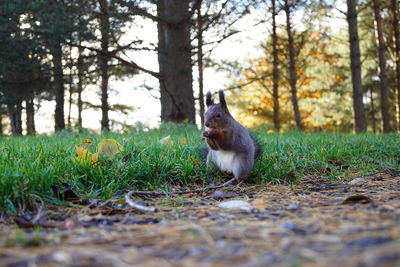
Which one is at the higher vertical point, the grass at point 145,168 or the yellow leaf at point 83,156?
the yellow leaf at point 83,156

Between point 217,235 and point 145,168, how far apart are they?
127 centimetres

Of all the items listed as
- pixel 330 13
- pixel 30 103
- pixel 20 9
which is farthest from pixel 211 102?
pixel 30 103

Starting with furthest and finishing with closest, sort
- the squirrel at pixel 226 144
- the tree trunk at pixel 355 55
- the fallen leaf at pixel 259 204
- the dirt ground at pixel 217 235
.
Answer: the tree trunk at pixel 355 55, the squirrel at pixel 226 144, the fallen leaf at pixel 259 204, the dirt ground at pixel 217 235

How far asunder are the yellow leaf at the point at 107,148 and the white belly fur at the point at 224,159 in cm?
68

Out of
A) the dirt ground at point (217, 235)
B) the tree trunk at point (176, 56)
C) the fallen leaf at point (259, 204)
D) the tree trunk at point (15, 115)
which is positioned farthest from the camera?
the tree trunk at point (15, 115)

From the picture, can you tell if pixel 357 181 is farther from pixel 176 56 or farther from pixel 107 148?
pixel 176 56

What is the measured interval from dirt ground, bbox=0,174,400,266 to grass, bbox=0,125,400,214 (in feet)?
0.61

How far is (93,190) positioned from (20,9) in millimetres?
6608

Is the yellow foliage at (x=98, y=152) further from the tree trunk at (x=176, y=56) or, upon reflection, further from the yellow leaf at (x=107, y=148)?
the tree trunk at (x=176, y=56)

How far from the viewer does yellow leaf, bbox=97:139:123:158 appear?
8.16 ft

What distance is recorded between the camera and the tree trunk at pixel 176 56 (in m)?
6.87

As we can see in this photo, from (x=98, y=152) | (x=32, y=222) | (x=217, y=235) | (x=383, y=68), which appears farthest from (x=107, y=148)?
(x=383, y=68)

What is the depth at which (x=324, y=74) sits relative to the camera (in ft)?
58.6

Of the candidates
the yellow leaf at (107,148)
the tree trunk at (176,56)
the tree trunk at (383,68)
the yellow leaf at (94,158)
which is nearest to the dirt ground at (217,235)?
the yellow leaf at (94,158)
